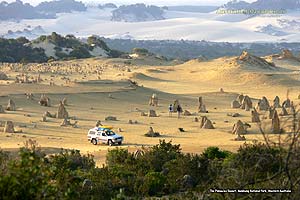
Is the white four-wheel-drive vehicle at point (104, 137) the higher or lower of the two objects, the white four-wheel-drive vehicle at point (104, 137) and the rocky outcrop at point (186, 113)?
the higher

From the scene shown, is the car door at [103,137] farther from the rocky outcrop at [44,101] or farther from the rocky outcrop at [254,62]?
the rocky outcrop at [254,62]

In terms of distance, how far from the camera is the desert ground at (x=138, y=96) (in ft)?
93.7

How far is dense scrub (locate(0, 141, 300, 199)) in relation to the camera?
830 centimetres

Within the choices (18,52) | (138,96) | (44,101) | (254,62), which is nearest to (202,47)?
(18,52)

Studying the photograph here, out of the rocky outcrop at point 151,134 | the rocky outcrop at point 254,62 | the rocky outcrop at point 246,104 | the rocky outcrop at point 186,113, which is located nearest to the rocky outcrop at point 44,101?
the rocky outcrop at point 186,113

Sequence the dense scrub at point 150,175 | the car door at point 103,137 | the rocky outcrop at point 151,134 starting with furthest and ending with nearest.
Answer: the rocky outcrop at point 151,134 < the car door at point 103,137 < the dense scrub at point 150,175

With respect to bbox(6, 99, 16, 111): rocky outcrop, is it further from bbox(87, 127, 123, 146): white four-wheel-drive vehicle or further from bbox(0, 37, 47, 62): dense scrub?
bbox(0, 37, 47, 62): dense scrub

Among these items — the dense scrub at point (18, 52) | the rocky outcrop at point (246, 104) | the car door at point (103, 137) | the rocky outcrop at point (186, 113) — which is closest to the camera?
the car door at point (103, 137)

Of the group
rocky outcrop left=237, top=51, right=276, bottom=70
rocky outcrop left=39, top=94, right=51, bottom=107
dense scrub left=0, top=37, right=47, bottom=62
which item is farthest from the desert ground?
dense scrub left=0, top=37, right=47, bottom=62

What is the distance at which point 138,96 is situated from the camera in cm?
4759

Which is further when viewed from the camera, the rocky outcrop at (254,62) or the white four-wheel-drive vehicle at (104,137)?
the rocky outcrop at (254,62)

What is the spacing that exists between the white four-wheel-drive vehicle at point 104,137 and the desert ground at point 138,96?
34 cm

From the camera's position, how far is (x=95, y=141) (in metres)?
27.5

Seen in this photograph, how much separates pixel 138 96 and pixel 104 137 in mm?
20575
